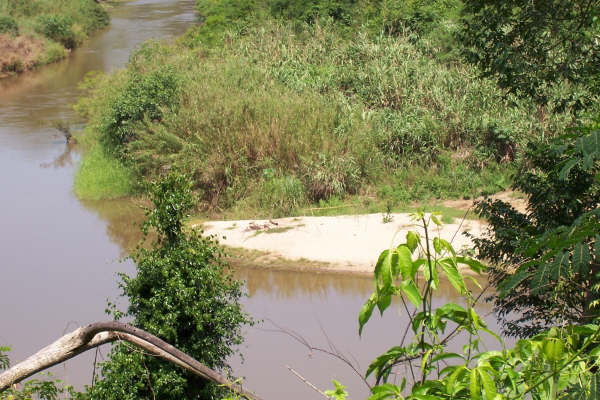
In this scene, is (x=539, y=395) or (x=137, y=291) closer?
(x=539, y=395)

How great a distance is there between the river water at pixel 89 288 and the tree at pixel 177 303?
2.57 ft

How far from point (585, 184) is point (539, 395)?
4.82m

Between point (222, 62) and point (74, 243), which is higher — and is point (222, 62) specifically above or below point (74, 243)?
above

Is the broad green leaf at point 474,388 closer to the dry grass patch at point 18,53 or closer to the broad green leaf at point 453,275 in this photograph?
the broad green leaf at point 453,275

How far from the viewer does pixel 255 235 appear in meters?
12.6

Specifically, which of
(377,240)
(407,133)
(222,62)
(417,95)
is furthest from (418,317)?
(222,62)

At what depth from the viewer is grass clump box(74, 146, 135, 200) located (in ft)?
52.1

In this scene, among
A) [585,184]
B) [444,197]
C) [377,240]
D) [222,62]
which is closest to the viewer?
[585,184]

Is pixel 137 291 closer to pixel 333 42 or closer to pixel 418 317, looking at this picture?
pixel 418 317

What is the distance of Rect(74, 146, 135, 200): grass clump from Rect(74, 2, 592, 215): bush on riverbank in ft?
0.97

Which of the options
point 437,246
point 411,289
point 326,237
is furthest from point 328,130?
point 411,289

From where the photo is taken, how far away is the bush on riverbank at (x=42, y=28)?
101ft

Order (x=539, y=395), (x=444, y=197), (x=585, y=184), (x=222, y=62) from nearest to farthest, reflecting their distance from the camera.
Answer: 1. (x=539, y=395)
2. (x=585, y=184)
3. (x=444, y=197)
4. (x=222, y=62)

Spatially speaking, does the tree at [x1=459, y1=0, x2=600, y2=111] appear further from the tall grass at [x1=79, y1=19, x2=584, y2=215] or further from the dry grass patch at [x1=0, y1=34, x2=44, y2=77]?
the dry grass patch at [x1=0, y1=34, x2=44, y2=77]
